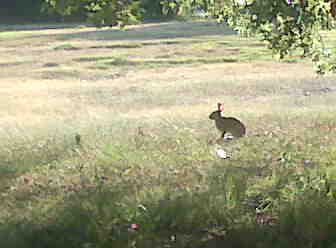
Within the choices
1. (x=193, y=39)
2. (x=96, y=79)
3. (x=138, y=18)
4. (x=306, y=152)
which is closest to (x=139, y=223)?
(x=138, y=18)

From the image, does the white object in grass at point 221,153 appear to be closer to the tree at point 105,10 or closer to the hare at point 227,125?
the hare at point 227,125

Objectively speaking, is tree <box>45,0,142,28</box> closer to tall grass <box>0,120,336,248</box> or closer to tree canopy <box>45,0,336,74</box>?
tree canopy <box>45,0,336,74</box>

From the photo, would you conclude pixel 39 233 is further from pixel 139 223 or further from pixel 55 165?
pixel 55 165

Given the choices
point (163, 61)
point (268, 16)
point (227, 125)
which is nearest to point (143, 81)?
point (163, 61)

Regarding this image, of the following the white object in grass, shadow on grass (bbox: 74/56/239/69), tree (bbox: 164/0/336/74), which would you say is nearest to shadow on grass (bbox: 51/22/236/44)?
shadow on grass (bbox: 74/56/239/69)

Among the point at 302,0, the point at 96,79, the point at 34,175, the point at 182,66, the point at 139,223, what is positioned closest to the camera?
the point at 139,223

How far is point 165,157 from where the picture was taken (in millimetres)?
5645

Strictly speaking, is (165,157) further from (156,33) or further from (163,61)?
(156,33)

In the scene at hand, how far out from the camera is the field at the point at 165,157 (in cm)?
394

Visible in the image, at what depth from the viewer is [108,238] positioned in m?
3.74

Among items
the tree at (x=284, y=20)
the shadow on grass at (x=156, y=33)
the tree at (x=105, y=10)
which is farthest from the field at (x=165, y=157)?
the shadow on grass at (x=156, y=33)

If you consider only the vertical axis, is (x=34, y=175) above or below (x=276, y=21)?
below

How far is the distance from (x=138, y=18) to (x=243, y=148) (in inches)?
68.4

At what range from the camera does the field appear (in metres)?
3.94
